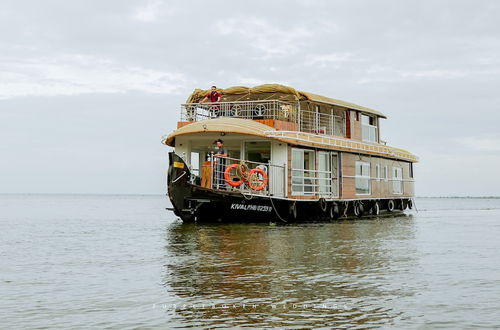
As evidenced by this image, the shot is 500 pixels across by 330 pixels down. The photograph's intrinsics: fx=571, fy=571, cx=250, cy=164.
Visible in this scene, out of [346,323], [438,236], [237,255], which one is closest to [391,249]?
[237,255]

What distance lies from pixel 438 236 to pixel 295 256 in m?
8.00

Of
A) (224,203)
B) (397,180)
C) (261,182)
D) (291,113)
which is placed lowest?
(224,203)

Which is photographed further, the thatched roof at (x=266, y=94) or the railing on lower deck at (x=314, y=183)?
the thatched roof at (x=266, y=94)

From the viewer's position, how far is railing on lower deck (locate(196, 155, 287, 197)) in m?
19.4

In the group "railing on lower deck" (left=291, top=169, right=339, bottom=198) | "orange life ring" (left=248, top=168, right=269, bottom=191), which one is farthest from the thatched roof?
"orange life ring" (left=248, top=168, right=269, bottom=191)

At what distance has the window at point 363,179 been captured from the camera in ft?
83.6

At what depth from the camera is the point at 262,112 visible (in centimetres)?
2308

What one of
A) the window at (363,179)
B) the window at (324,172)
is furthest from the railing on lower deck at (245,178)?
the window at (363,179)

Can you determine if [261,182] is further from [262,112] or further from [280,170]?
[262,112]

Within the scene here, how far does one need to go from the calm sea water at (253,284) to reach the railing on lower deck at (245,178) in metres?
3.86

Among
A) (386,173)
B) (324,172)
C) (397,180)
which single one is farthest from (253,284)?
(397,180)

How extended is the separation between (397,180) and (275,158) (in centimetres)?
1160

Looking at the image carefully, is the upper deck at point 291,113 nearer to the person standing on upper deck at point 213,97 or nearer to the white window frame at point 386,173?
the person standing on upper deck at point 213,97

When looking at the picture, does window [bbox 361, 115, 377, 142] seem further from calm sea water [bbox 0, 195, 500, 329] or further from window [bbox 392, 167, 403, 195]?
calm sea water [bbox 0, 195, 500, 329]
